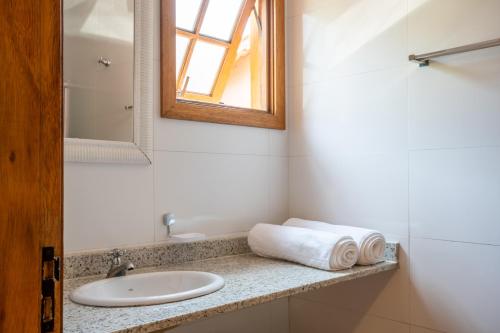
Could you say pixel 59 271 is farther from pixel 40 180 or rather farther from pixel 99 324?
pixel 99 324

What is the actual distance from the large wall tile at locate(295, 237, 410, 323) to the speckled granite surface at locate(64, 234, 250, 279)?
1.43ft

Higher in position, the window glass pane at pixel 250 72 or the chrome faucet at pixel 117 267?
the window glass pane at pixel 250 72

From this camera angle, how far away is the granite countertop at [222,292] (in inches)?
40.8

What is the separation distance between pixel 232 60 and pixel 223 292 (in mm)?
1205

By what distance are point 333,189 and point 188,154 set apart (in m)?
0.64

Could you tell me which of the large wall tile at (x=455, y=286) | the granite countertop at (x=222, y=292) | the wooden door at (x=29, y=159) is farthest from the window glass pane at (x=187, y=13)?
the wooden door at (x=29, y=159)

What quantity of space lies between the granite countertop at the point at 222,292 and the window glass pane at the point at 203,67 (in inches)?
29.9

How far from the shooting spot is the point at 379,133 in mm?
1784

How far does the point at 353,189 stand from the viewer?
1.87m

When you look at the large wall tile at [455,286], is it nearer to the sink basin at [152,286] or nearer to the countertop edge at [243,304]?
the countertop edge at [243,304]

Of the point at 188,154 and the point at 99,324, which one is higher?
the point at 188,154

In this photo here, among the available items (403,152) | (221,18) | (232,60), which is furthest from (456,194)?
(221,18)

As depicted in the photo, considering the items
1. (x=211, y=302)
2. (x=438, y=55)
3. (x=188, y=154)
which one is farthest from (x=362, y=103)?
(x=211, y=302)

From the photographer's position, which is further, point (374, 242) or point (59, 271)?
point (374, 242)
